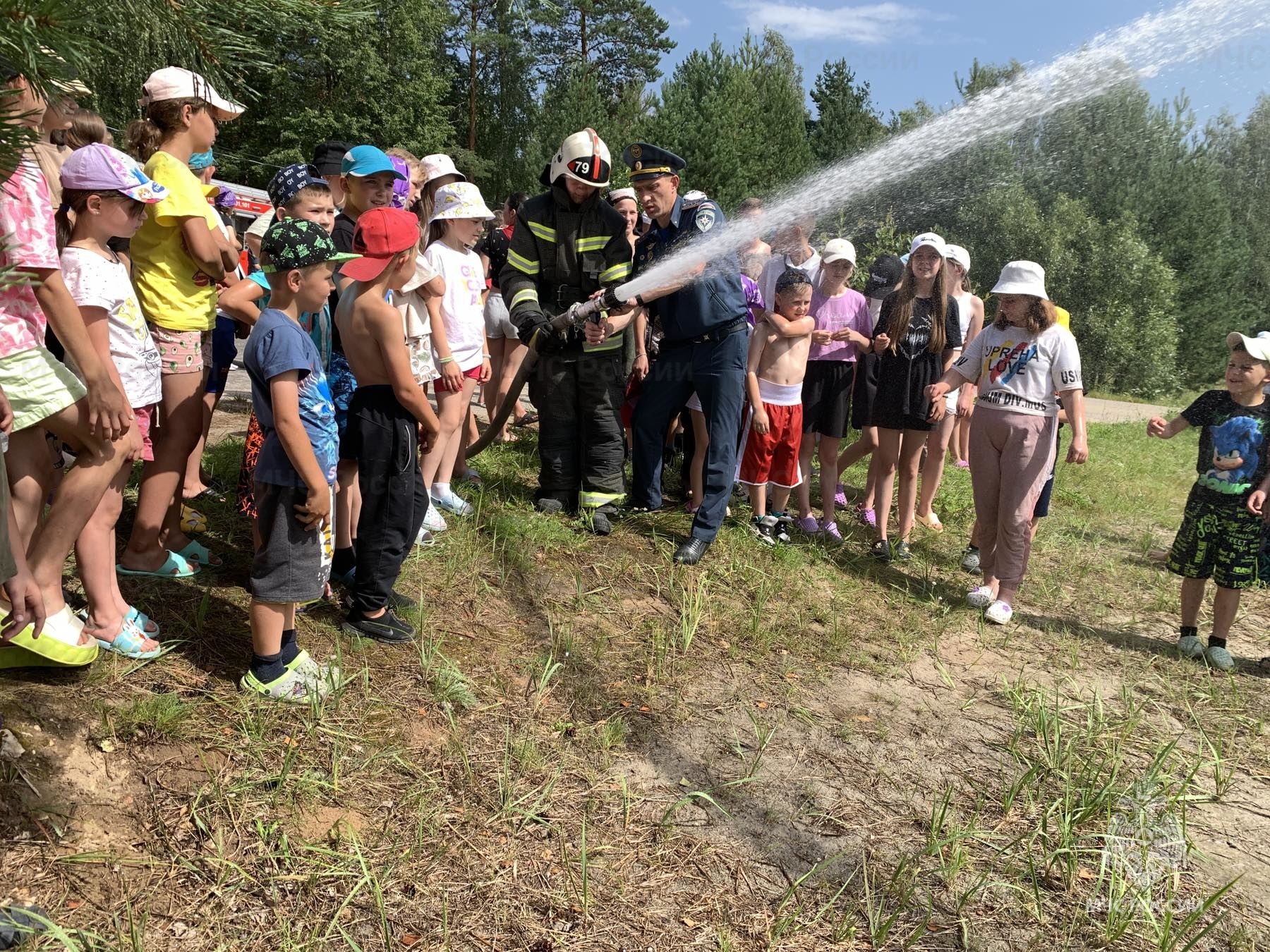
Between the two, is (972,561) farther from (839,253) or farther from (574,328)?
(574,328)

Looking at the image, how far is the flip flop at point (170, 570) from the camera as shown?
3.82m

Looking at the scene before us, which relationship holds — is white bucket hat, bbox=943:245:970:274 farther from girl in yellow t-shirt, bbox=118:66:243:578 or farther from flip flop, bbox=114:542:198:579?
flip flop, bbox=114:542:198:579

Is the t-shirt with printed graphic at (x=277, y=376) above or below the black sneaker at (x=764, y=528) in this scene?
A: above

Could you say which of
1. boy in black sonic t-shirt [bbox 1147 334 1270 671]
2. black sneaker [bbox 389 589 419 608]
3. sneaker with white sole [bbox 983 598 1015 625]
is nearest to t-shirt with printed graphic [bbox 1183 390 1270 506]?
boy in black sonic t-shirt [bbox 1147 334 1270 671]

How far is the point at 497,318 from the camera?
7.03m

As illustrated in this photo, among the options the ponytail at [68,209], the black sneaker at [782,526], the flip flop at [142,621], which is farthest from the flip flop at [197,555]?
the black sneaker at [782,526]

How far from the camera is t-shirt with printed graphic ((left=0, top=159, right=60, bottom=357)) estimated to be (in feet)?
7.73

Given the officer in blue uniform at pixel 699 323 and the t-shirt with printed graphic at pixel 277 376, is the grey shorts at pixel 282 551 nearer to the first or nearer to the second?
the t-shirt with printed graphic at pixel 277 376

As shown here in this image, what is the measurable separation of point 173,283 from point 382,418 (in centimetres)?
106

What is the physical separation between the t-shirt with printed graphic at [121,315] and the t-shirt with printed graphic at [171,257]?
11.1 inches

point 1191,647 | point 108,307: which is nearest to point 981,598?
point 1191,647

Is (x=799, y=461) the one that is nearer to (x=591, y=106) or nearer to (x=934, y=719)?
(x=934, y=719)

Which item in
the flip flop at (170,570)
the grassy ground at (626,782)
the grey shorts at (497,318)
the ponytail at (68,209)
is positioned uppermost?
the ponytail at (68,209)

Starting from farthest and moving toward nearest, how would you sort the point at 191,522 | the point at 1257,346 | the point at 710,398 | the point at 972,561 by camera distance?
the point at 972,561
the point at 710,398
the point at 1257,346
the point at 191,522
